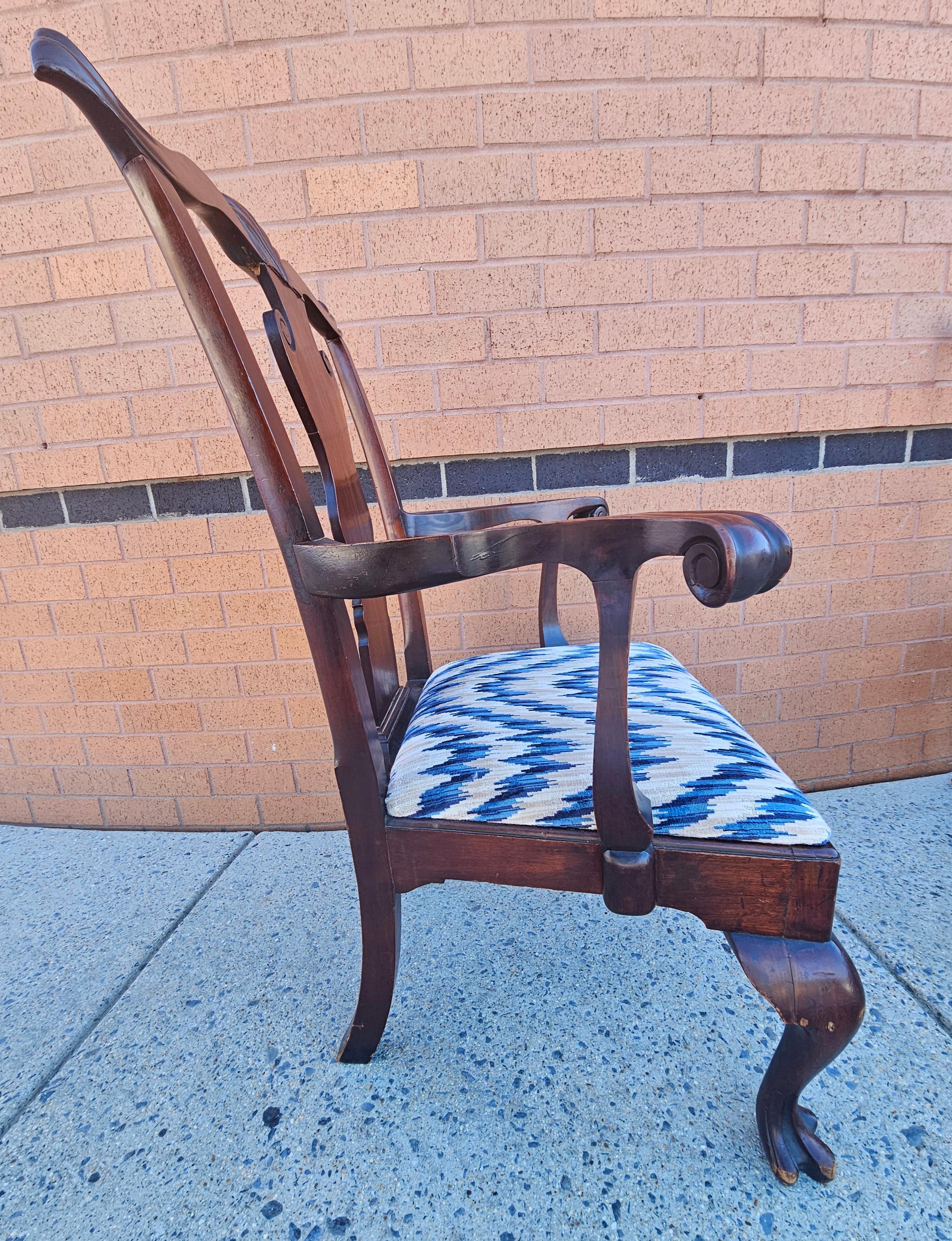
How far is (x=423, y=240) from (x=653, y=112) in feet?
1.98

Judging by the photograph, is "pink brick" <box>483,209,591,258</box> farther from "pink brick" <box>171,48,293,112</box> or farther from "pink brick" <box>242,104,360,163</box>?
"pink brick" <box>171,48,293,112</box>

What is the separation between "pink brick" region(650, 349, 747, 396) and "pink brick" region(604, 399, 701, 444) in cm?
3

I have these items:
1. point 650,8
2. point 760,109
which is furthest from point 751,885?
point 650,8

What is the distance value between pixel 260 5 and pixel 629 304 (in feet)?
3.43

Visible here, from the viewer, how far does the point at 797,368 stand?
1539mm

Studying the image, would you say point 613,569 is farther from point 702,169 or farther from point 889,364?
point 889,364

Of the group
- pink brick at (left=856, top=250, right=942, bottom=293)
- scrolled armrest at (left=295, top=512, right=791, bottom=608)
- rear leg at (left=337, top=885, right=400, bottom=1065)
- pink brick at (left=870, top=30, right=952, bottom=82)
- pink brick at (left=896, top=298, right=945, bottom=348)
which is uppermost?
pink brick at (left=870, top=30, right=952, bottom=82)

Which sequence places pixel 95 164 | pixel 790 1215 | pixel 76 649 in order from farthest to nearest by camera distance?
1. pixel 76 649
2. pixel 95 164
3. pixel 790 1215

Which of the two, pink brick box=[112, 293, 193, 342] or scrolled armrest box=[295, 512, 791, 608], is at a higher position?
pink brick box=[112, 293, 193, 342]

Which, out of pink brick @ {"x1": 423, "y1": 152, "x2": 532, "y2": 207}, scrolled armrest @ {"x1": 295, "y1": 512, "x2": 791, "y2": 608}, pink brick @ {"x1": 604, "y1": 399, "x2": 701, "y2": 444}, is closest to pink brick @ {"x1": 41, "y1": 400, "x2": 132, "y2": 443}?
pink brick @ {"x1": 423, "y1": 152, "x2": 532, "y2": 207}

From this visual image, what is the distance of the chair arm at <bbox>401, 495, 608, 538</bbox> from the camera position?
1304 mm

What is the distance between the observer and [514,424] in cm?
152

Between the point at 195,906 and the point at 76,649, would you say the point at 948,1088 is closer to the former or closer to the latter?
the point at 195,906

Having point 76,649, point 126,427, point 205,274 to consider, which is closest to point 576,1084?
point 205,274
